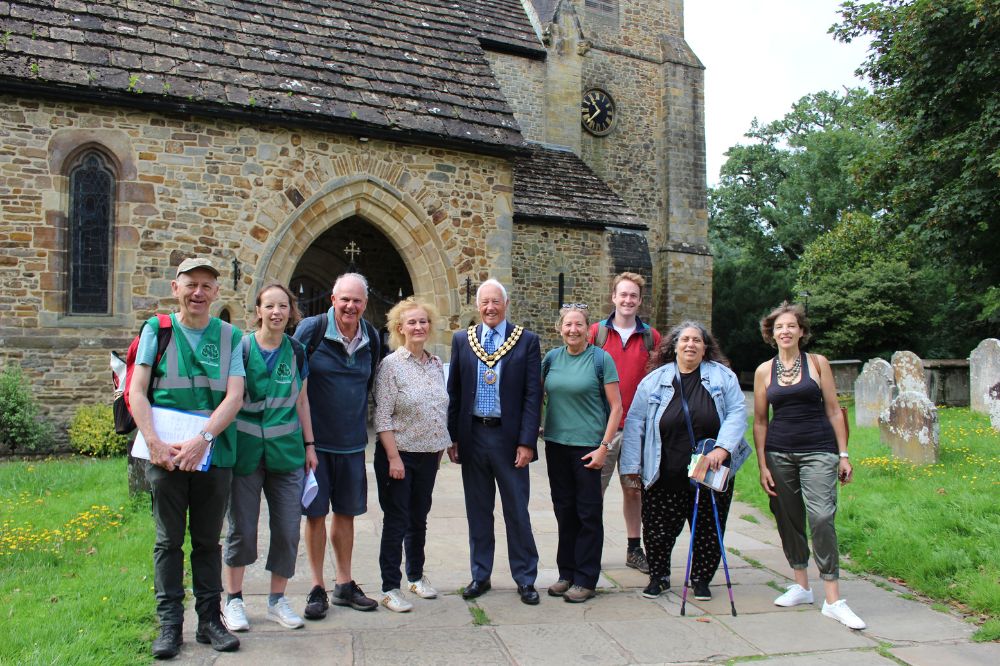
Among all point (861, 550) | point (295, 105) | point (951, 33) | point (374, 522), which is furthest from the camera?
point (951, 33)

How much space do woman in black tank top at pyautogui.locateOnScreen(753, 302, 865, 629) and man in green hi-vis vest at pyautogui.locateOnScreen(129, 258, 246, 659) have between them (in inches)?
125

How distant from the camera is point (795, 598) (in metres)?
4.71

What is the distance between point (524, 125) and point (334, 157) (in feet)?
28.2

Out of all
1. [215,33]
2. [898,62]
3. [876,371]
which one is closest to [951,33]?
[898,62]

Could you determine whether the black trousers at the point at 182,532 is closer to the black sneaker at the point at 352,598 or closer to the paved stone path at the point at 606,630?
the paved stone path at the point at 606,630

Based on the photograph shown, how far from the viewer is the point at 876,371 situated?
12.0m

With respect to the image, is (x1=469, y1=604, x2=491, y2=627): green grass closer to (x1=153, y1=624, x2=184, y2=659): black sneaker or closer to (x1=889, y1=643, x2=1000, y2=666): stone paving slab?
(x1=153, y1=624, x2=184, y2=659): black sneaker

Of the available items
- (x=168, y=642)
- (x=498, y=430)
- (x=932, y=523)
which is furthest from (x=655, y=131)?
(x=168, y=642)

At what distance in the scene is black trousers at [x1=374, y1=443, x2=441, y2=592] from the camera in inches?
179

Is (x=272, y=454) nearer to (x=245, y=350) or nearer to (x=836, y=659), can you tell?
(x=245, y=350)

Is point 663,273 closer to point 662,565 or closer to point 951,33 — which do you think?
point 951,33

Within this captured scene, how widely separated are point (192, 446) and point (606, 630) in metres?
2.43

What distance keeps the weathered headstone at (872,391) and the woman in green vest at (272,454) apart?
10171 millimetres

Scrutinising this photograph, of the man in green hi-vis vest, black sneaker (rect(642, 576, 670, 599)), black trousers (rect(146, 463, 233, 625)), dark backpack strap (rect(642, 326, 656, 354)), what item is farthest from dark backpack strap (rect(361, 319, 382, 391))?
black sneaker (rect(642, 576, 670, 599))
